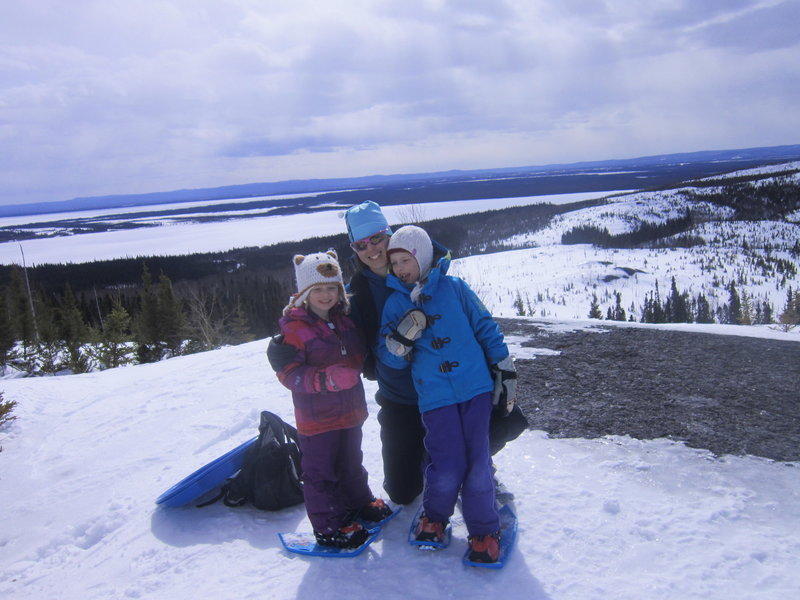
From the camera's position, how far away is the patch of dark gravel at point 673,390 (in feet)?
13.5

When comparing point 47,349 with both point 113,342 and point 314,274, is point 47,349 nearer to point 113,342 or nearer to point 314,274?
point 113,342

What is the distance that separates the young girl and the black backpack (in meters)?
0.50

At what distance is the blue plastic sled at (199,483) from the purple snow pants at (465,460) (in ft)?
5.37

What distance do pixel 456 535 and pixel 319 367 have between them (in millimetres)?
1310

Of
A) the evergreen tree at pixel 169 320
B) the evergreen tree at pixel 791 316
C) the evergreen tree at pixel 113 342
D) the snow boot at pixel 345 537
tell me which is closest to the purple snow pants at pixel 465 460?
the snow boot at pixel 345 537

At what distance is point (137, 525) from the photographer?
11.7 ft

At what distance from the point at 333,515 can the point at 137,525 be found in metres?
1.52

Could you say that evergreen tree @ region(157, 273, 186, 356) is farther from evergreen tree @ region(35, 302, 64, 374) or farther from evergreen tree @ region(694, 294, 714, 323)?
evergreen tree @ region(694, 294, 714, 323)

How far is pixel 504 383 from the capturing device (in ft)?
9.71

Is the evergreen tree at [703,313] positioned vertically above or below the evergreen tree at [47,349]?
below

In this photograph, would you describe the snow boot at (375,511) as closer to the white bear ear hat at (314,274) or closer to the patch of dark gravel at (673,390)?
the white bear ear hat at (314,274)

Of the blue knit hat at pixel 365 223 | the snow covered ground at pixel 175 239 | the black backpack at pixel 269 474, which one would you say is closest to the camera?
the blue knit hat at pixel 365 223

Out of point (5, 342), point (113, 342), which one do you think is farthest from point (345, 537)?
point (5, 342)

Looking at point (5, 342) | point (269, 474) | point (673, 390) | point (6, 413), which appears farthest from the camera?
point (5, 342)
